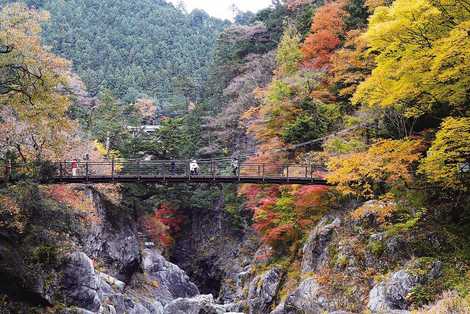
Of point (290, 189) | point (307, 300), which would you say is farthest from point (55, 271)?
point (290, 189)

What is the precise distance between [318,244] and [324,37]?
1338 centimetres

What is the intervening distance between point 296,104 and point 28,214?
1350cm

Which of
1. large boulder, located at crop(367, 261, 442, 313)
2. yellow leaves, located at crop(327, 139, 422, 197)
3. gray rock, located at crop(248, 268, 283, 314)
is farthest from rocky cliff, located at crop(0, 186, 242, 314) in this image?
large boulder, located at crop(367, 261, 442, 313)

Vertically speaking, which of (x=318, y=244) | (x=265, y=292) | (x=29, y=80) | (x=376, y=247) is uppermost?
(x=29, y=80)

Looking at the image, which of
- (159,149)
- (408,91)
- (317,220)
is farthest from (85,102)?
(408,91)

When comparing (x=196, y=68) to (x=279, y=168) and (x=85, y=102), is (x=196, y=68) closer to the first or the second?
(x=85, y=102)

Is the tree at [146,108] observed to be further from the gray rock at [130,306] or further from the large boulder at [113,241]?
the gray rock at [130,306]

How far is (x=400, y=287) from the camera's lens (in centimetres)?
1174

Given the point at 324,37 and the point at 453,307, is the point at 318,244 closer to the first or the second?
the point at 453,307

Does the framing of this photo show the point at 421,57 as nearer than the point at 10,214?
Yes

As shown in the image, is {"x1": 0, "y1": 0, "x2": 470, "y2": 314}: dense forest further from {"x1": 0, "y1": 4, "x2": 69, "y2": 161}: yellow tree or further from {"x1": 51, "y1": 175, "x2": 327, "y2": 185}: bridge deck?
{"x1": 51, "y1": 175, "x2": 327, "y2": 185}: bridge deck

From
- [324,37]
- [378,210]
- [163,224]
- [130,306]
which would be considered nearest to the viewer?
[378,210]

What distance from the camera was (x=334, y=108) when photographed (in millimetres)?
22484

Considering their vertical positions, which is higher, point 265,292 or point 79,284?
point 79,284
